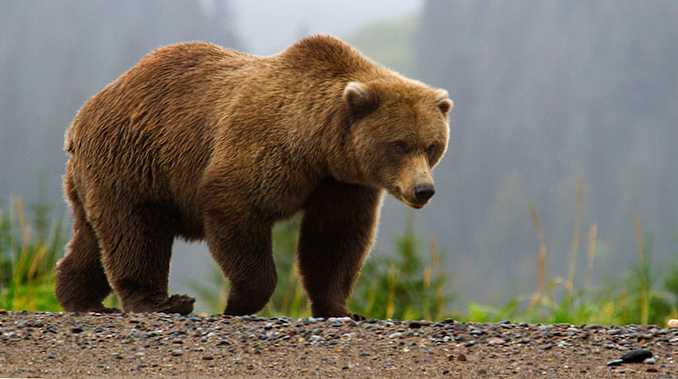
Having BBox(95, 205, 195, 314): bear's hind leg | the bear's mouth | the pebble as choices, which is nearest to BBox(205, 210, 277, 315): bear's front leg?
BBox(95, 205, 195, 314): bear's hind leg

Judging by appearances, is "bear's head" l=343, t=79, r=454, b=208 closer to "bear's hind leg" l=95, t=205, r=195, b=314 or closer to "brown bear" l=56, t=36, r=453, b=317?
"brown bear" l=56, t=36, r=453, b=317

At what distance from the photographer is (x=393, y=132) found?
5672 millimetres

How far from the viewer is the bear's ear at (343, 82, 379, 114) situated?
5.68 m

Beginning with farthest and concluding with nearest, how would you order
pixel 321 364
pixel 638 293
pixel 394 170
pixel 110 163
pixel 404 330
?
pixel 638 293, pixel 110 163, pixel 394 170, pixel 404 330, pixel 321 364

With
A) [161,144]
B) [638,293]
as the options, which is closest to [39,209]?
[161,144]

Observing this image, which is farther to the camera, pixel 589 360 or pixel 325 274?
pixel 325 274

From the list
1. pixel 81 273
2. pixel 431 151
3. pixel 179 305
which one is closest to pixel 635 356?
pixel 431 151

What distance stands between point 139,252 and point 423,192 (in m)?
1.96

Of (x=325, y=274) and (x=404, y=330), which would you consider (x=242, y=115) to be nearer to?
(x=325, y=274)

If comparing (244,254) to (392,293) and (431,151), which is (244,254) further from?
(392,293)

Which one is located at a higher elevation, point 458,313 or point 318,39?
point 318,39

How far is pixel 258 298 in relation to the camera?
19.5 feet

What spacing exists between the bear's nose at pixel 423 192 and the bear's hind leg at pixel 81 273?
97.0 inches

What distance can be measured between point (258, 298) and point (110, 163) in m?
1.40
